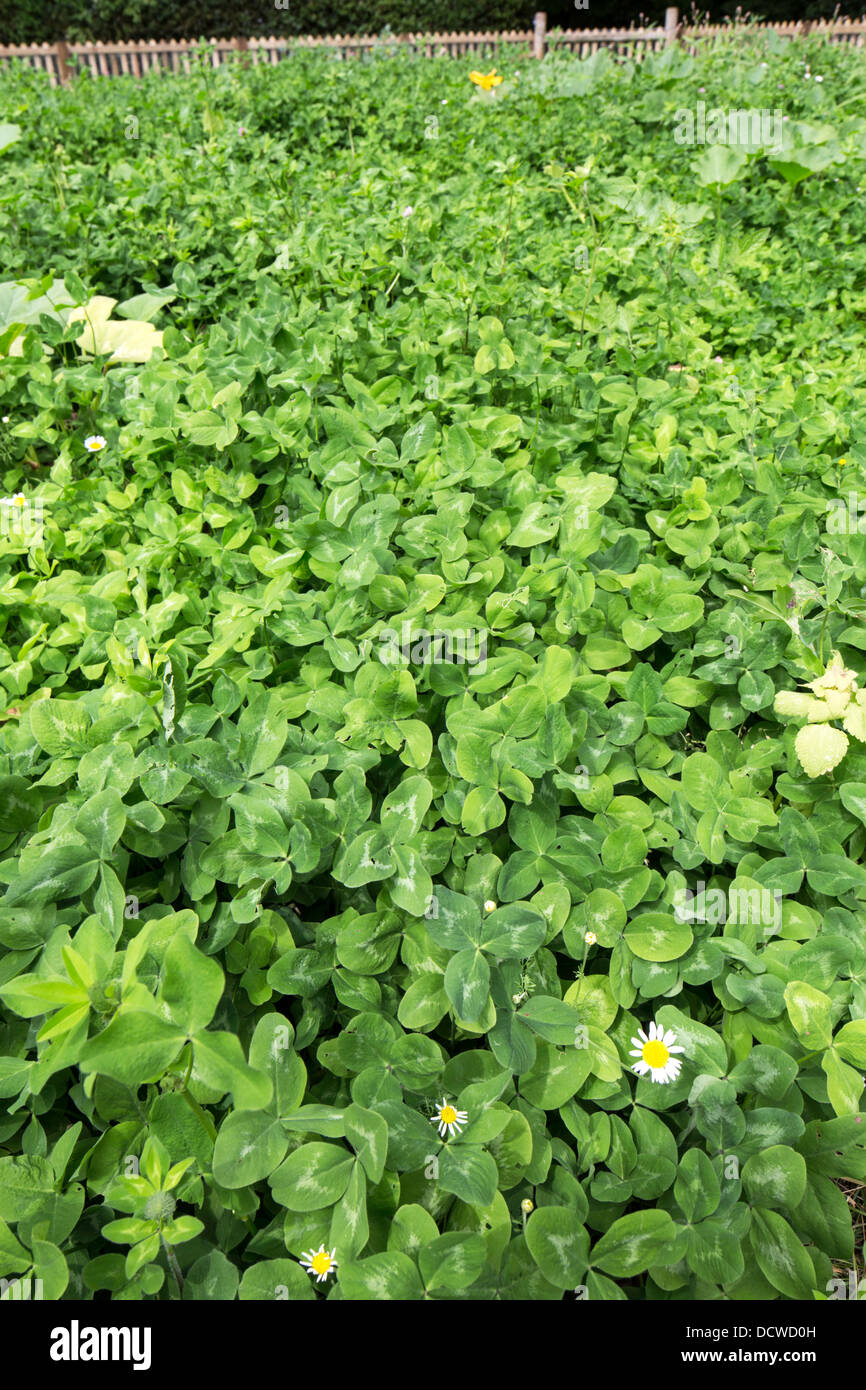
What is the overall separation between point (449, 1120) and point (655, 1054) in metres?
0.36

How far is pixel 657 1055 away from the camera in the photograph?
4.74ft

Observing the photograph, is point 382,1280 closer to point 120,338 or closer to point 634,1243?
point 634,1243

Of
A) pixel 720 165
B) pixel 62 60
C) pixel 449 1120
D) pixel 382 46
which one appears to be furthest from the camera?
pixel 62 60

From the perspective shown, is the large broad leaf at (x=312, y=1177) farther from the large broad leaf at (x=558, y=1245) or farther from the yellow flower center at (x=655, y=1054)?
the yellow flower center at (x=655, y=1054)

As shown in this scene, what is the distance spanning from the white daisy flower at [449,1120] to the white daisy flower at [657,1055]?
0.97ft

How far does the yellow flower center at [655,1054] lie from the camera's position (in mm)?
1438

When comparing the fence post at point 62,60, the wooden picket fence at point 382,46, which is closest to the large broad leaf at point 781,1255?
the wooden picket fence at point 382,46

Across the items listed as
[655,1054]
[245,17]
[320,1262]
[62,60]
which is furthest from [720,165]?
[245,17]

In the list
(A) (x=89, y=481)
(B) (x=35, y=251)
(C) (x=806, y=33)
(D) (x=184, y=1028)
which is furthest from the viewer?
(C) (x=806, y=33)

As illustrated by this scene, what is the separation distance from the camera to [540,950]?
61.5 inches

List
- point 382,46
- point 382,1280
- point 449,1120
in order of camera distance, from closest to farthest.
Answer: point 382,1280 < point 449,1120 < point 382,46
